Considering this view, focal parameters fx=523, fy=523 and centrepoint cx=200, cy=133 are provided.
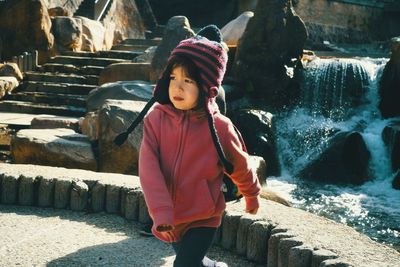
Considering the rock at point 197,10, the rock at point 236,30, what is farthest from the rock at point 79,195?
the rock at point 197,10

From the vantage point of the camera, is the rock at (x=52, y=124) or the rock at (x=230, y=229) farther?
the rock at (x=52, y=124)

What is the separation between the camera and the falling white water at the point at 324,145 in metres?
7.09

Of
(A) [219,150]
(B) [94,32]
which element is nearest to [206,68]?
(A) [219,150]

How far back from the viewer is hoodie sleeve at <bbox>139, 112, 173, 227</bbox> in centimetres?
247

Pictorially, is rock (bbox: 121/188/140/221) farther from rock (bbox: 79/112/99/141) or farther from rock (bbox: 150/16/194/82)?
rock (bbox: 150/16/194/82)

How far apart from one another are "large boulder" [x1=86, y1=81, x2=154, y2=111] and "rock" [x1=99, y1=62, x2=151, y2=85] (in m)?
1.26

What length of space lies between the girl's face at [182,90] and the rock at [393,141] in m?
7.73

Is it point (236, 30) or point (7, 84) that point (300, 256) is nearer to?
point (7, 84)

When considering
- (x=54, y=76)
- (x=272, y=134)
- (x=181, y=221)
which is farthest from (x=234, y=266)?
(x=54, y=76)

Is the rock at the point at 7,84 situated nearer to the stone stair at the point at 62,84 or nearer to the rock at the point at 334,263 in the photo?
the stone stair at the point at 62,84

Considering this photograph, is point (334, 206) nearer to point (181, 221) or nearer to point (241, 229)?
point (241, 229)

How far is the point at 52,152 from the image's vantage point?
592 cm

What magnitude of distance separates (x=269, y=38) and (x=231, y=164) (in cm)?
904

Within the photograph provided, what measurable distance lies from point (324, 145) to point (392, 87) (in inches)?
107
